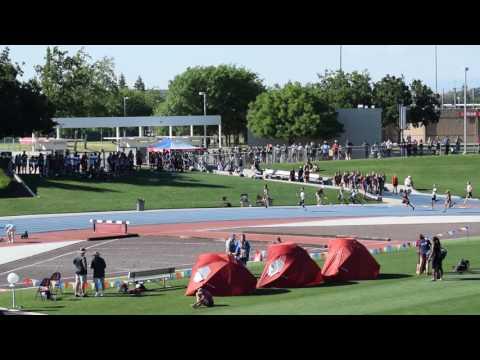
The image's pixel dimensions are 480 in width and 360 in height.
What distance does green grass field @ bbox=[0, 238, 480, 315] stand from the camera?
20.8m

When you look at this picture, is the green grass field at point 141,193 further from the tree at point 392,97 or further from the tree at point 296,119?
the tree at point 392,97

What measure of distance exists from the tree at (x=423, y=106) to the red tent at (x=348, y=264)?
247 feet

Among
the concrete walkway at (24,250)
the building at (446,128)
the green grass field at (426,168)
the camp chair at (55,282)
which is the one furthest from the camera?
the building at (446,128)

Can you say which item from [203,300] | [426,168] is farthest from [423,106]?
[203,300]

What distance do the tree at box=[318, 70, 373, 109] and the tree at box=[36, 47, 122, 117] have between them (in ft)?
80.0

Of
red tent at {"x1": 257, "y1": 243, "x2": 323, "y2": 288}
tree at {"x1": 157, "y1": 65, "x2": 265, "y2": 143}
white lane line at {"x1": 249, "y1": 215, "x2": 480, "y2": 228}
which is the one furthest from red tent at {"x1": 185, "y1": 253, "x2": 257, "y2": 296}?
tree at {"x1": 157, "y1": 65, "x2": 265, "y2": 143}

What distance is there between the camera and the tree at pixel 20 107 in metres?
62.2

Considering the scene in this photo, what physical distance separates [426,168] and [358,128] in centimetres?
1943

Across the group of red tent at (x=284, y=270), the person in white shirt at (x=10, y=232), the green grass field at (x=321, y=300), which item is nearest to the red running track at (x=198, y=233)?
Result: the person in white shirt at (x=10, y=232)

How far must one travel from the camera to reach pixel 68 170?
6216cm

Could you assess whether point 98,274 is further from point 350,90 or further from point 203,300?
point 350,90

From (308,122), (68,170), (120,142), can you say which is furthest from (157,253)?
(308,122)

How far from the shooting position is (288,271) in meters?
25.2
